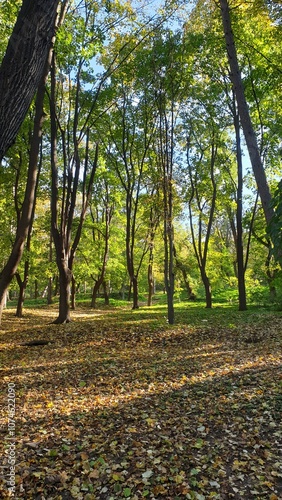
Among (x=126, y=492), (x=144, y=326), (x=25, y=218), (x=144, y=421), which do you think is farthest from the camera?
(x=144, y=326)

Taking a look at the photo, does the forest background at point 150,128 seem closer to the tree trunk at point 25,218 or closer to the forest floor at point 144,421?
the tree trunk at point 25,218

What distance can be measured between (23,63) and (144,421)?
4.09 m

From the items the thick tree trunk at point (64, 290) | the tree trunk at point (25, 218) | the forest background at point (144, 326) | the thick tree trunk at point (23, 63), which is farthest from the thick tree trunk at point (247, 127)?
the thick tree trunk at point (64, 290)

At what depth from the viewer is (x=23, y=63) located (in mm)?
2188

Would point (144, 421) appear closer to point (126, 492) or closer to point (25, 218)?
point (126, 492)

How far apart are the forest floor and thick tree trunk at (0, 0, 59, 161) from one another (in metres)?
3.00

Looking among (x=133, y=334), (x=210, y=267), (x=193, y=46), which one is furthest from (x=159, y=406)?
(x=210, y=267)

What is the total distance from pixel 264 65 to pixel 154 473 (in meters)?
14.0

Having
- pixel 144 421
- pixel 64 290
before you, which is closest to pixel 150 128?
pixel 64 290

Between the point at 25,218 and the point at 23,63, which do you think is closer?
the point at 23,63

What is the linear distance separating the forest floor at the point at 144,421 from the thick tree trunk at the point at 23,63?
9.84ft

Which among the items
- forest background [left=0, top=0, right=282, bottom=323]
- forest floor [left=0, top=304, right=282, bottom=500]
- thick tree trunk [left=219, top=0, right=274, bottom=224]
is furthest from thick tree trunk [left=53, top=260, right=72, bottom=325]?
thick tree trunk [left=219, top=0, right=274, bottom=224]

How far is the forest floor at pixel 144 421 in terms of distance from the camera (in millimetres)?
2857

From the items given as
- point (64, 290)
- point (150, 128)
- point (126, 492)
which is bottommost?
point (126, 492)
